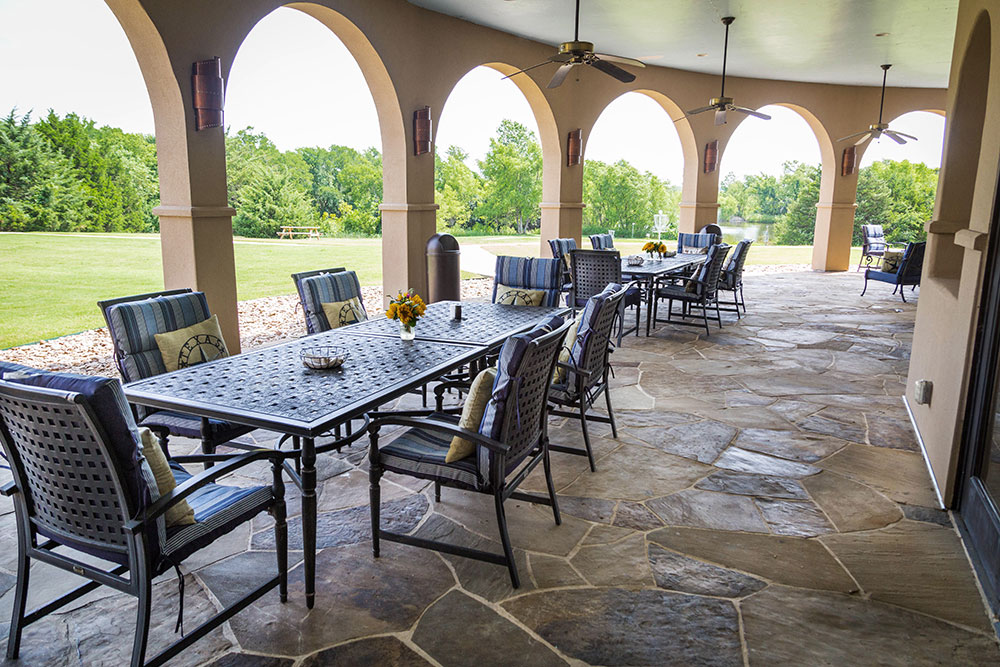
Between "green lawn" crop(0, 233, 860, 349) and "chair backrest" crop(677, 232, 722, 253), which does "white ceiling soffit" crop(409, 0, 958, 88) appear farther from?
"green lawn" crop(0, 233, 860, 349)

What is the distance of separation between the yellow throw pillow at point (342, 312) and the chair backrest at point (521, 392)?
1.67 m

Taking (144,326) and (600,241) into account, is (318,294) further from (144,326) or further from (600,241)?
(600,241)

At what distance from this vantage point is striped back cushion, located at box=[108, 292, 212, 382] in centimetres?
288

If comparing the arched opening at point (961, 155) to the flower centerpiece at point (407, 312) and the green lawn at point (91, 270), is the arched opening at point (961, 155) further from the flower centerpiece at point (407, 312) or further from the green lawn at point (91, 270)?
the green lawn at point (91, 270)

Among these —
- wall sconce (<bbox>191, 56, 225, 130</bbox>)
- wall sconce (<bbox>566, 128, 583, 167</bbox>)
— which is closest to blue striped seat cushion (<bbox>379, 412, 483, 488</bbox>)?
wall sconce (<bbox>191, 56, 225, 130</bbox>)

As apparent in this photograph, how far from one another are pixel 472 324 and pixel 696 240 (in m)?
6.78

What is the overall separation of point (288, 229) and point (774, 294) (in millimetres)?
10516

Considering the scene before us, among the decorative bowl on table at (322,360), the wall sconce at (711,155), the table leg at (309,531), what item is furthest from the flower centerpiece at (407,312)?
the wall sconce at (711,155)

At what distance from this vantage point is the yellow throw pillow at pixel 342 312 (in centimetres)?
395

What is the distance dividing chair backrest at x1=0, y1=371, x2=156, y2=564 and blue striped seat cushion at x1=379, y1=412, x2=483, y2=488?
2.86 feet

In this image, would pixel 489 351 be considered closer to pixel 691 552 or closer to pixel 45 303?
pixel 691 552

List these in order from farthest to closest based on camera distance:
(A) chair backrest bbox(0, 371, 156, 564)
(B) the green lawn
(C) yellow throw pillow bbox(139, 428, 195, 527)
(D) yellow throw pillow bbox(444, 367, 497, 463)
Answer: (B) the green lawn < (D) yellow throw pillow bbox(444, 367, 497, 463) < (C) yellow throw pillow bbox(139, 428, 195, 527) < (A) chair backrest bbox(0, 371, 156, 564)

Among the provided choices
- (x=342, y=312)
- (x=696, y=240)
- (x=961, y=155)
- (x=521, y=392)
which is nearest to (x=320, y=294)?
(x=342, y=312)

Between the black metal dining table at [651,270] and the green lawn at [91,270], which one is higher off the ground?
the black metal dining table at [651,270]
